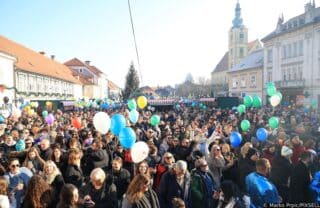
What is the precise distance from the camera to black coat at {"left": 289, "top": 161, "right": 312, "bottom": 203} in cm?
550

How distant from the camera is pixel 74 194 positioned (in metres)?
3.86

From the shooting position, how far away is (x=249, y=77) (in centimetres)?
5053

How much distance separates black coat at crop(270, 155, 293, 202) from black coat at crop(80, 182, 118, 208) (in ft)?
10.00

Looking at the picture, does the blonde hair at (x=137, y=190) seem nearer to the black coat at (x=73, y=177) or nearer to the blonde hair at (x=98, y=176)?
the blonde hair at (x=98, y=176)

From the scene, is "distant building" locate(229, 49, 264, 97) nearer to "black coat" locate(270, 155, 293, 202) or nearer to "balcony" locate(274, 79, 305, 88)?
"balcony" locate(274, 79, 305, 88)

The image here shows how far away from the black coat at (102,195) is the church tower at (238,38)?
7957 centimetres

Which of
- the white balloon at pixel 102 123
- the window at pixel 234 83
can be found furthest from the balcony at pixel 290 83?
the white balloon at pixel 102 123

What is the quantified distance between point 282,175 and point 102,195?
133 inches

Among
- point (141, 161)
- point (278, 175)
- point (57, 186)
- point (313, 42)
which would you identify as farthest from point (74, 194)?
point (313, 42)

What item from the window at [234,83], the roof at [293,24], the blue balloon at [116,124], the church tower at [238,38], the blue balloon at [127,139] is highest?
the church tower at [238,38]

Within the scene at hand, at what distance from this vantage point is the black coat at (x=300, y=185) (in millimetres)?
5504

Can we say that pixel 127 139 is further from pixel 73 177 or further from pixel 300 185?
pixel 300 185

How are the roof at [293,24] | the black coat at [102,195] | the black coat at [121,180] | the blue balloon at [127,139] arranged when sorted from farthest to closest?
the roof at [293,24], the blue balloon at [127,139], the black coat at [121,180], the black coat at [102,195]

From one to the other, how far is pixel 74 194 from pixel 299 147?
17.9 ft
